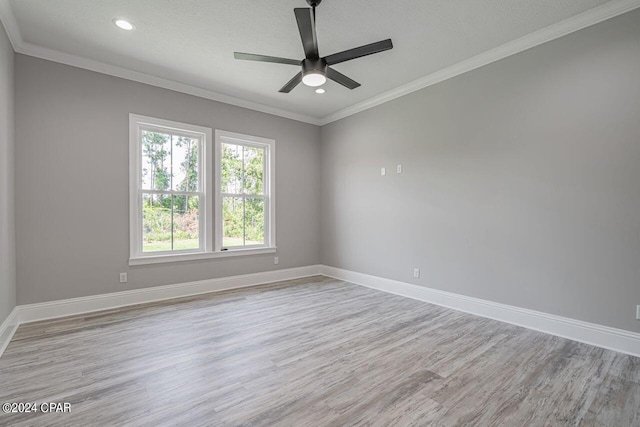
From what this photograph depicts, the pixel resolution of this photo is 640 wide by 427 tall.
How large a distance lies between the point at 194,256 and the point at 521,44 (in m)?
4.85

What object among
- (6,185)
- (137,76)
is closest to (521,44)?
(137,76)

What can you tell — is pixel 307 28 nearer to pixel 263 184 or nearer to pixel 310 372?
pixel 310 372

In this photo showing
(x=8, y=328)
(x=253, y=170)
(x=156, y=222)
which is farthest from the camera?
(x=253, y=170)

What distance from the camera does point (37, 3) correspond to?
257 cm

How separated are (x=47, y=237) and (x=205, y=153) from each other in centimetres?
213

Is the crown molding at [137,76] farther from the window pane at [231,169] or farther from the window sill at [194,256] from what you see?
the window sill at [194,256]

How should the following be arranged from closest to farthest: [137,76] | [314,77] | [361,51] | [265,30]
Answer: [361,51]
[314,77]
[265,30]
[137,76]

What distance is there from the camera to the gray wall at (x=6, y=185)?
2643 mm

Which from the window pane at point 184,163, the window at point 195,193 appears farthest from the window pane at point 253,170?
the window pane at point 184,163

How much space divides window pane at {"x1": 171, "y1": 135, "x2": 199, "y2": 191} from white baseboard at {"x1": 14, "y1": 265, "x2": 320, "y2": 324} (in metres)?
1.45

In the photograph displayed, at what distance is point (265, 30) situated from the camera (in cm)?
292

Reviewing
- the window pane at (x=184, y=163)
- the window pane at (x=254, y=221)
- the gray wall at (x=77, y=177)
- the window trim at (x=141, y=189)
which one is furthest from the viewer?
the window pane at (x=254, y=221)

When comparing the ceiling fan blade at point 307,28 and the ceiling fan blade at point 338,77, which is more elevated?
the ceiling fan blade at point 307,28

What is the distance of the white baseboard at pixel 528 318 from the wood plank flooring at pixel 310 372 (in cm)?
15
